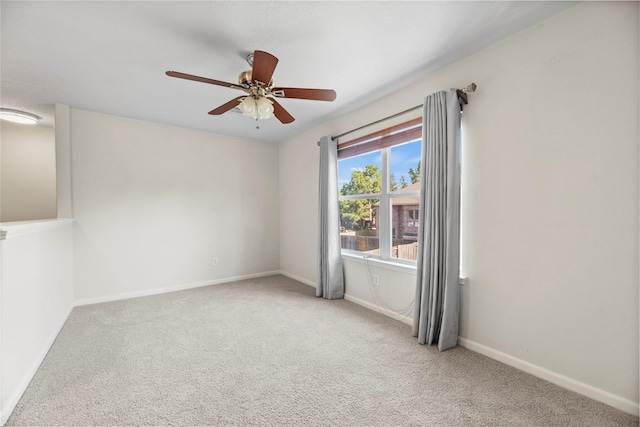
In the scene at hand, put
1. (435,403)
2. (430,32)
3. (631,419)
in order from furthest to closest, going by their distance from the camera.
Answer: (430,32)
(435,403)
(631,419)

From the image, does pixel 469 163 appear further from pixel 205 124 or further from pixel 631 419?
pixel 205 124

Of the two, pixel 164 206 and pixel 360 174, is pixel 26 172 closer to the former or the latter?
pixel 164 206

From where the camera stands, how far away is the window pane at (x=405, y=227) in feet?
9.39

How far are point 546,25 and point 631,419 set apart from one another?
249 cm

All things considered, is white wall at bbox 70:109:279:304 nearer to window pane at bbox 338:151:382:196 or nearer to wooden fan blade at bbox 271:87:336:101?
window pane at bbox 338:151:382:196

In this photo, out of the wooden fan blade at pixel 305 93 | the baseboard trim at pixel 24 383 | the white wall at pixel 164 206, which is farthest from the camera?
the white wall at pixel 164 206

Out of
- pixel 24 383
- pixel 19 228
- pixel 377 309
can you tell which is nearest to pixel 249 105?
pixel 19 228

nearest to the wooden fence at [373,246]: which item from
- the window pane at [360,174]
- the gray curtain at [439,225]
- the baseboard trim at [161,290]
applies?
the gray curtain at [439,225]

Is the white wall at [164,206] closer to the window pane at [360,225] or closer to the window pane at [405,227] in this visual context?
the window pane at [360,225]

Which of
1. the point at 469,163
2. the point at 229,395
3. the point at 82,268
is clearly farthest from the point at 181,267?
the point at 469,163

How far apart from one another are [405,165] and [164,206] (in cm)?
346

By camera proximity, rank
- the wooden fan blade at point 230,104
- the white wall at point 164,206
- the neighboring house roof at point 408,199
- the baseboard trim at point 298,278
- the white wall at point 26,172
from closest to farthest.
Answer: the wooden fan blade at point 230,104 < the neighboring house roof at point 408,199 < the white wall at point 164,206 < the white wall at point 26,172 < the baseboard trim at point 298,278

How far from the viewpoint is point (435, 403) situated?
1.64 m

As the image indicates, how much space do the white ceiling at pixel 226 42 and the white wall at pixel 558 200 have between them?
1.04 feet
